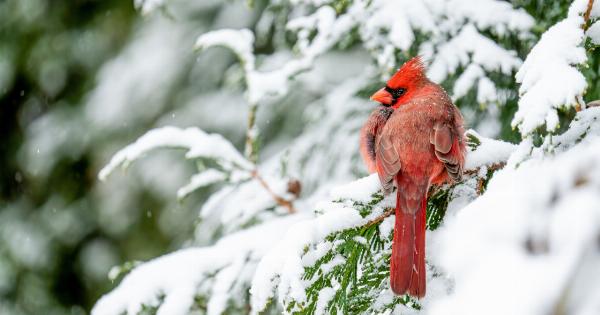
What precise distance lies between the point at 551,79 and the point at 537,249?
62 cm

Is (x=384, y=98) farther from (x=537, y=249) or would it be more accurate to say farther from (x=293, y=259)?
(x=537, y=249)

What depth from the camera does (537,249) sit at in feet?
1.58

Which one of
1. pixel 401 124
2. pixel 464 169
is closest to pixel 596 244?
pixel 464 169

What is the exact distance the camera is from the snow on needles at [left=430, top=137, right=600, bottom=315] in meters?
0.45

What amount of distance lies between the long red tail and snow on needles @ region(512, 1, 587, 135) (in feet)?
1.32

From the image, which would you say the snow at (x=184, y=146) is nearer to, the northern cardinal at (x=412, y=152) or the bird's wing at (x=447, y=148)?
the northern cardinal at (x=412, y=152)

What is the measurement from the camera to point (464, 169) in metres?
1.58

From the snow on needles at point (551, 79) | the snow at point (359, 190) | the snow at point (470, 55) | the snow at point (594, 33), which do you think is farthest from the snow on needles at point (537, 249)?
the snow at point (470, 55)

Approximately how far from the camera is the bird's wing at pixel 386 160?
63.9 inches

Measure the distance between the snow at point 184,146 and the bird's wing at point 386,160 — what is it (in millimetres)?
706

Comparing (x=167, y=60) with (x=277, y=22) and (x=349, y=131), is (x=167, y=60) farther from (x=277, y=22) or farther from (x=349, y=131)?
(x=349, y=131)

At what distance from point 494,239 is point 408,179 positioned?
110cm

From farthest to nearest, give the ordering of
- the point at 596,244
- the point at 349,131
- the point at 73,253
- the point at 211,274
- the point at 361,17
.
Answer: the point at 73,253 → the point at 349,131 → the point at 361,17 → the point at 211,274 → the point at 596,244

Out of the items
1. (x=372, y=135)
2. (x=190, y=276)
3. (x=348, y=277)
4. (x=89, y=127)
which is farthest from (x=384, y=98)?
(x=89, y=127)
